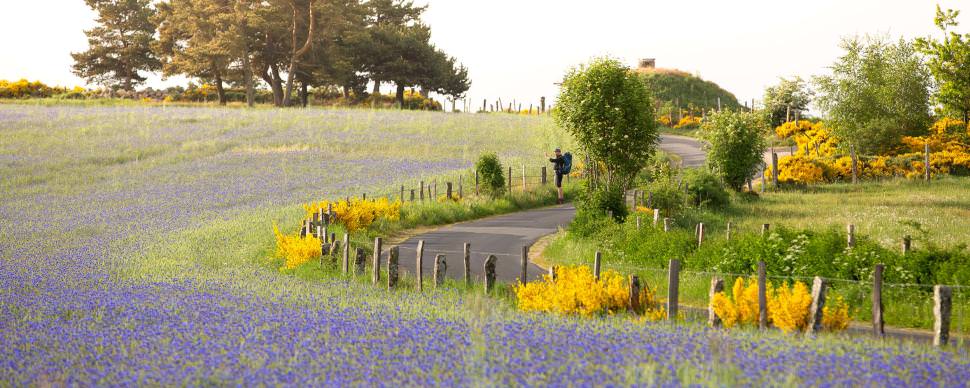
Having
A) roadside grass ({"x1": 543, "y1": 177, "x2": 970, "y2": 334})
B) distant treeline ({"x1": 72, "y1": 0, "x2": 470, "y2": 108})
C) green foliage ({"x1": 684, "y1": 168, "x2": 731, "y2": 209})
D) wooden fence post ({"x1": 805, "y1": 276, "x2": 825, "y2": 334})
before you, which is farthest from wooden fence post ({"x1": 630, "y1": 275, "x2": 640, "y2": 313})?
distant treeline ({"x1": 72, "y1": 0, "x2": 470, "y2": 108})

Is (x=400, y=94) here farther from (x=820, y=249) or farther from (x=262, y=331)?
(x=262, y=331)

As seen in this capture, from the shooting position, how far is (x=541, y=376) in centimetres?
777

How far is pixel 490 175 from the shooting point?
38.6 m

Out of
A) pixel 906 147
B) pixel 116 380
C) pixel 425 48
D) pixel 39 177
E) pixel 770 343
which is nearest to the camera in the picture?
pixel 116 380

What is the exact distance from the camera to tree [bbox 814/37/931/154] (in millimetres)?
48562

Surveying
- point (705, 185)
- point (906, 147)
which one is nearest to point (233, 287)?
point (705, 185)

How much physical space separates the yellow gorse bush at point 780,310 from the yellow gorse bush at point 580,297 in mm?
962

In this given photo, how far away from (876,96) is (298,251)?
37.8 m

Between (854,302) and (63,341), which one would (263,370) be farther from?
(854,302)

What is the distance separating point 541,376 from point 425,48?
82.3 metres

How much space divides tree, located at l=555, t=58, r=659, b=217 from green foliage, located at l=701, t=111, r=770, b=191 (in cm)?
749

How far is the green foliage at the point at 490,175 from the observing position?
3853 centimetres

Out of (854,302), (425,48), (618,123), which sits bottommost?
(854,302)

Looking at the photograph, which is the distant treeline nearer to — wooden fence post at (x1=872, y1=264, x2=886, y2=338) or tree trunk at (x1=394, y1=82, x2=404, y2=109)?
tree trunk at (x1=394, y1=82, x2=404, y2=109)
